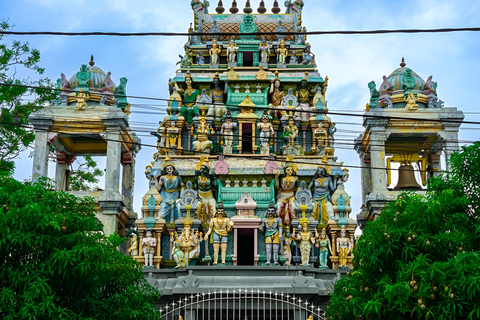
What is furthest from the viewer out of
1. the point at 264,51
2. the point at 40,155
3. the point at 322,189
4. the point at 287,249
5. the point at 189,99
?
the point at 264,51

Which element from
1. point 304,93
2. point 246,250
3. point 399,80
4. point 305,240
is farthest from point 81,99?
point 399,80

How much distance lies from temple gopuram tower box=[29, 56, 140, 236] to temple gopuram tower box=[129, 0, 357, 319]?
148cm

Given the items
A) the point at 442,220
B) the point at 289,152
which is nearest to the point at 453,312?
the point at 442,220

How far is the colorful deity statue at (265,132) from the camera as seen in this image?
110ft

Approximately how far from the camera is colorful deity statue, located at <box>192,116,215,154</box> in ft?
109

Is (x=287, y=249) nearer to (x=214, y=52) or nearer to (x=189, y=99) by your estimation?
(x=189, y=99)

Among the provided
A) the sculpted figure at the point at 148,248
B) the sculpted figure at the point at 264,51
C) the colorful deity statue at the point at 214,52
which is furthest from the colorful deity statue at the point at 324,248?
the colorful deity statue at the point at 214,52

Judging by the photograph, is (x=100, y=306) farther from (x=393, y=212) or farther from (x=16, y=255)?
(x=393, y=212)

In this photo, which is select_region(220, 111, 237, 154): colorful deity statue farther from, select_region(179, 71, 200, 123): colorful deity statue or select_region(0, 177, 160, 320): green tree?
select_region(0, 177, 160, 320): green tree

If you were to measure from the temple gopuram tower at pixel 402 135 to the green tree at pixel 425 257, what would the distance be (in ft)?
45.0

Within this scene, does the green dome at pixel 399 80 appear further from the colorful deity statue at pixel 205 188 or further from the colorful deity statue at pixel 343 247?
the colorful deity statue at pixel 205 188

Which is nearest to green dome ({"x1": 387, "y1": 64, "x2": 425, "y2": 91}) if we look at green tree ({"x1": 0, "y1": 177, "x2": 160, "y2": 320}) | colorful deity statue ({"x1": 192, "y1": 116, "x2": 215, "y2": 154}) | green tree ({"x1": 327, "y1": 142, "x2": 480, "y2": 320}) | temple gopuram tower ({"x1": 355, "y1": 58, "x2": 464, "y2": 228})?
temple gopuram tower ({"x1": 355, "y1": 58, "x2": 464, "y2": 228})

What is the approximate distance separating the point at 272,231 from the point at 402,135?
7333 mm

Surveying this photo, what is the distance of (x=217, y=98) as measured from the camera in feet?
120
